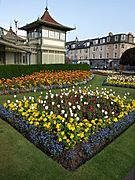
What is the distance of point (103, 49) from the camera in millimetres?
63719

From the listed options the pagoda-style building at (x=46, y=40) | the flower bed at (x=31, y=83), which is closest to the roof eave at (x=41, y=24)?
the pagoda-style building at (x=46, y=40)

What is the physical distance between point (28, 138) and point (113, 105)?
13.6 ft

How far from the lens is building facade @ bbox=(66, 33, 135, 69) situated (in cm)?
5920

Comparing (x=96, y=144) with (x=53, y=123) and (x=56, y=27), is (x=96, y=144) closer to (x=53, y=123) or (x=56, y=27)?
(x=53, y=123)

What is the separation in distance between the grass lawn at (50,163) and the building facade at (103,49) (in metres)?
56.1

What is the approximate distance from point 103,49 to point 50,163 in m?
63.0

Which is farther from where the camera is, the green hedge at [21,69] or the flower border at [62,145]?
the green hedge at [21,69]

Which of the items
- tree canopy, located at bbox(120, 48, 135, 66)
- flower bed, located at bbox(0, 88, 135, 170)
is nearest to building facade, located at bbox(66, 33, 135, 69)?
tree canopy, located at bbox(120, 48, 135, 66)

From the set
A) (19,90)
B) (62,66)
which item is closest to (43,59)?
(62,66)

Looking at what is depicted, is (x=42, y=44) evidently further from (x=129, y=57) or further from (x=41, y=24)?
(x=129, y=57)

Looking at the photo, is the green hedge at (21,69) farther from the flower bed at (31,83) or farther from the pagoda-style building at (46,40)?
the pagoda-style building at (46,40)

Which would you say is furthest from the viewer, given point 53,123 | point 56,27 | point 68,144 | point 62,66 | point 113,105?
point 56,27

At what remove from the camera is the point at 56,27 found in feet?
96.2

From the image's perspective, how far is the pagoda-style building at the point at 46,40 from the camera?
27734mm
